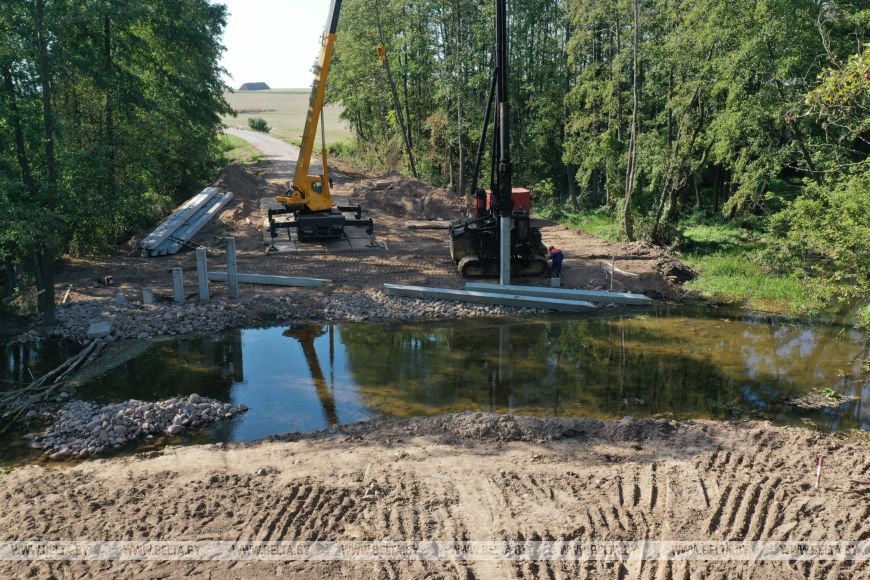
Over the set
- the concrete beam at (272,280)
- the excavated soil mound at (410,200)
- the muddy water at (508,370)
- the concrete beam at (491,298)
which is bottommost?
the muddy water at (508,370)

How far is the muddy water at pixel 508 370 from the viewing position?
39.1 ft

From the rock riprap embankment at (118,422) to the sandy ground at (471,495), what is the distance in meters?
0.78

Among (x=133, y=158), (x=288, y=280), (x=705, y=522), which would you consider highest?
(x=133, y=158)

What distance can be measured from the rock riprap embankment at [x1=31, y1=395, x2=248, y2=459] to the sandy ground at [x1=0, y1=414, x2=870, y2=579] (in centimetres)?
78

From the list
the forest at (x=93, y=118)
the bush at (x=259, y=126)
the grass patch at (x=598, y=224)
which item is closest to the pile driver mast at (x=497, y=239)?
the grass patch at (x=598, y=224)

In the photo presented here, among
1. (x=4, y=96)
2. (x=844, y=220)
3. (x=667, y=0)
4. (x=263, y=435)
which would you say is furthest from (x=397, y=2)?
(x=263, y=435)

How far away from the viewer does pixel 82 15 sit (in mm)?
13930

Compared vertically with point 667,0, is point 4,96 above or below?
below

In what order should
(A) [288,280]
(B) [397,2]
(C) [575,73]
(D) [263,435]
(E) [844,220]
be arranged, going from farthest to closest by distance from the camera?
(B) [397,2] < (C) [575,73] < (A) [288,280] < (E) [844,220] < (D) [263,435]

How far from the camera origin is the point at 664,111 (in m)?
23.0

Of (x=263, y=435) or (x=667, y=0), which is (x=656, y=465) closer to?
(x=263, y=435)

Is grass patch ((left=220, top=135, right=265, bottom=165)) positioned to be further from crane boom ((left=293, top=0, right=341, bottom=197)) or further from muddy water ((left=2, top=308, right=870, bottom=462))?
muddy water ((left=2, top=308, right=870, bottom=462))

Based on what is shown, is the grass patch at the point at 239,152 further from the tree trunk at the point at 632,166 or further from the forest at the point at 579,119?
the tree trunk at the point at 632,166

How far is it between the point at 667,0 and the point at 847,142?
24.6 feet
